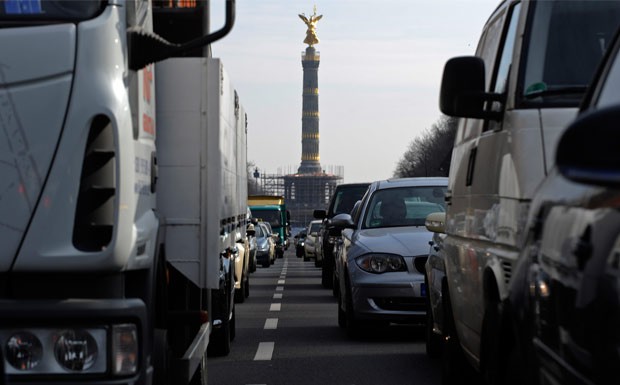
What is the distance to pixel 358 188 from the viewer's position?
26438 mm

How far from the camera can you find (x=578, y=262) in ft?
10.6

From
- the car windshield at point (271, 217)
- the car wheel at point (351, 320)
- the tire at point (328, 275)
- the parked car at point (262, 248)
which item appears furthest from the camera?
the car windshield at point (271, 217)

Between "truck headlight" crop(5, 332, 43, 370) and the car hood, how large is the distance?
28.5 feet

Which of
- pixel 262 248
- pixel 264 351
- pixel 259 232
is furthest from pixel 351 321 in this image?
pixel 259 232

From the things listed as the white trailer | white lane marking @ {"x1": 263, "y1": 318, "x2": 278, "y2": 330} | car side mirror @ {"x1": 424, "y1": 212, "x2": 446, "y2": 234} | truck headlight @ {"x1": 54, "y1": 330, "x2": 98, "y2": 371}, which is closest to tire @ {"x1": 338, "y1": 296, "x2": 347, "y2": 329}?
white lane marking @ {"x1": 263, "y1": 318, "x2": 278, "y2": 330}

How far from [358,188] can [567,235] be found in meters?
23.0

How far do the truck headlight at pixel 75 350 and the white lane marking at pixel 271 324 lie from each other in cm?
1011

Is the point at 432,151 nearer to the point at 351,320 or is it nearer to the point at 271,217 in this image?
the point at 271,217

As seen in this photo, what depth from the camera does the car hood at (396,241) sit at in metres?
13.2

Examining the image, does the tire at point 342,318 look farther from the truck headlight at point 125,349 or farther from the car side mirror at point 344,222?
the truck headlight at point 125,349

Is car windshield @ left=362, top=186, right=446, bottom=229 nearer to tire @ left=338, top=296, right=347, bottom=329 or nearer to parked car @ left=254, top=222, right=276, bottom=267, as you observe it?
tire @ left=338, top=296, right=347, bottom=329

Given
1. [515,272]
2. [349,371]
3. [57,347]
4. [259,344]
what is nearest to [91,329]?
[57,347]

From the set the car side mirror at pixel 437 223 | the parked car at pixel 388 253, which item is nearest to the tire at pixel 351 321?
the parked car at pixel 388 253

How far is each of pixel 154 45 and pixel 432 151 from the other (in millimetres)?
127000
